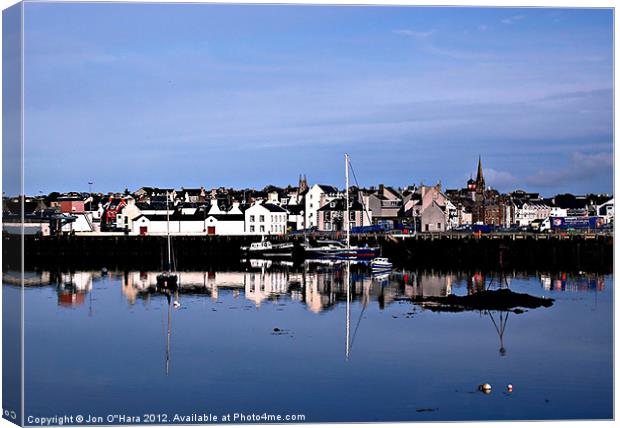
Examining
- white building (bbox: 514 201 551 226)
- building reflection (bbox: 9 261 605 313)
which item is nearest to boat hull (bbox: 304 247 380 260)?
building reflection (bbox: 9 261 605 313)

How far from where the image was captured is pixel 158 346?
16.7 m

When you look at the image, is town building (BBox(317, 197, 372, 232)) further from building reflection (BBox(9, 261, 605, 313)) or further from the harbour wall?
building reflection (BBox(9, 261, 605, 313))

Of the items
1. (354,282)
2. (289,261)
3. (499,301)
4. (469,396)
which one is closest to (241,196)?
(289,261)

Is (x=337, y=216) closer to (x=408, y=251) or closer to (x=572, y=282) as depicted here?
(x=408, y=251)

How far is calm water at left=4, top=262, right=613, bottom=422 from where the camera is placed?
1239 centimetres

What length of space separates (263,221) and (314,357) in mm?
40010

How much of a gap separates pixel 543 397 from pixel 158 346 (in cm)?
653

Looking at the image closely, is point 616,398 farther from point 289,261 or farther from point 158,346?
point 289,261

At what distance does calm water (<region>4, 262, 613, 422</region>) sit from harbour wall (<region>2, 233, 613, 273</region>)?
43.1 feet

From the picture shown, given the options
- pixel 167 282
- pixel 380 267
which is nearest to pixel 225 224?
pixel 380 267

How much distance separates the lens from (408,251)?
48.4 metres

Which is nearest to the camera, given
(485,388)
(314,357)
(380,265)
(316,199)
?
(485,388)

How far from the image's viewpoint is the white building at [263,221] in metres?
55.3

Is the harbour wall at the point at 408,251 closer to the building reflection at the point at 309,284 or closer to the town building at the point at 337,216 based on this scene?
the building reflection at the point at 309,284
